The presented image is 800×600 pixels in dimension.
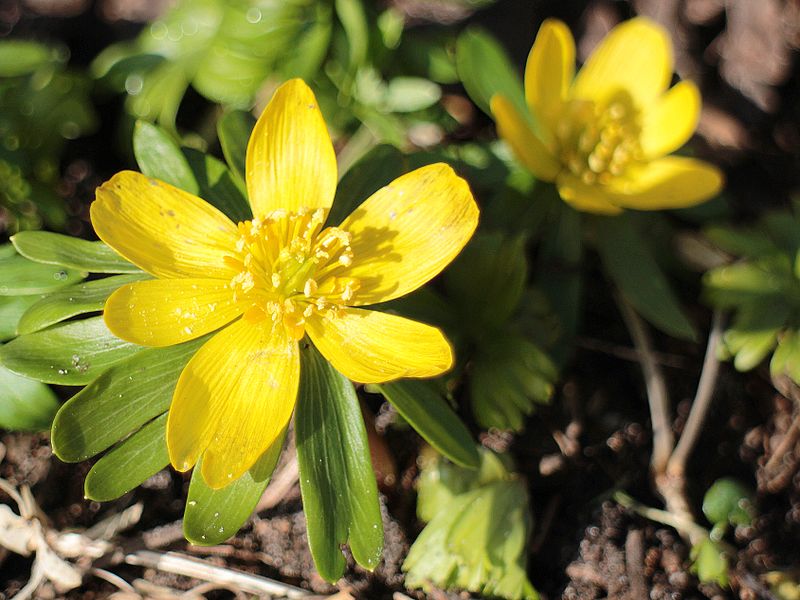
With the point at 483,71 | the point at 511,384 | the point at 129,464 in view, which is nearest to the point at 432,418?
the point at 511,384

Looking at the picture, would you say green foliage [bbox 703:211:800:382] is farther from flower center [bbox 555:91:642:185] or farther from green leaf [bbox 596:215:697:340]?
flower center [bbox 555:91:642:185]

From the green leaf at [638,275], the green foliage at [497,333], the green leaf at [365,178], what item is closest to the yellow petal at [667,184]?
the green leaf at [638,275]

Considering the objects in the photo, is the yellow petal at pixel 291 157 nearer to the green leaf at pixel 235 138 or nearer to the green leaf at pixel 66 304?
the green leaf at pixel 235 138

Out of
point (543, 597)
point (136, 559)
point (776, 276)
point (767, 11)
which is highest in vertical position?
point (767, 11)

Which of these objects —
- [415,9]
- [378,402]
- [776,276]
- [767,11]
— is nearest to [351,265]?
[378,402]

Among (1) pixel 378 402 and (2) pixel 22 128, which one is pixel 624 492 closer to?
(1) pixel 378 402

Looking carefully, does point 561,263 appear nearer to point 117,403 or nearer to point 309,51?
point 309,51
